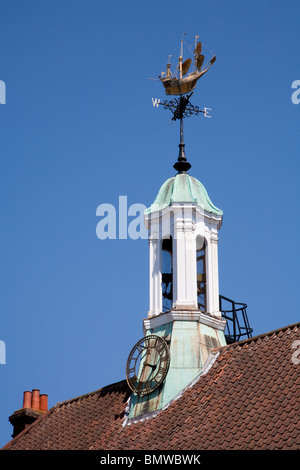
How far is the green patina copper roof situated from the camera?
1742 inches

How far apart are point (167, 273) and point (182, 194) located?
272 centimetres

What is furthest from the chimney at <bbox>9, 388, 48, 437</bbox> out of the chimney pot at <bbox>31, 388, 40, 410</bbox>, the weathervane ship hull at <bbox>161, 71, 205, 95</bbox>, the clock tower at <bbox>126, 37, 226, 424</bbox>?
the weathervane ship hull at <bbox>161, 71, 205, 95</bbox>

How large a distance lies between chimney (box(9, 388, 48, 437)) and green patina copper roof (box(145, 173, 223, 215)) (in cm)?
807

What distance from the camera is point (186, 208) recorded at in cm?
4394

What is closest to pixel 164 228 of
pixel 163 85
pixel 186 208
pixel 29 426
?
pixel 186 208

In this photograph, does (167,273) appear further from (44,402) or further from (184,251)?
(44,402)

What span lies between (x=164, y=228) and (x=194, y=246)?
1342mm

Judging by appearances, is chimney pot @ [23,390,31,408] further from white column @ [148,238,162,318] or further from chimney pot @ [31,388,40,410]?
white column @ [148,238,162,318]

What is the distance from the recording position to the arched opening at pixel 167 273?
145 feet

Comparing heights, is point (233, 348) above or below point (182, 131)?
below

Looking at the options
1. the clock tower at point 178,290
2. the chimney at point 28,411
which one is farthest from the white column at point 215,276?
the chimney at point 28,411
